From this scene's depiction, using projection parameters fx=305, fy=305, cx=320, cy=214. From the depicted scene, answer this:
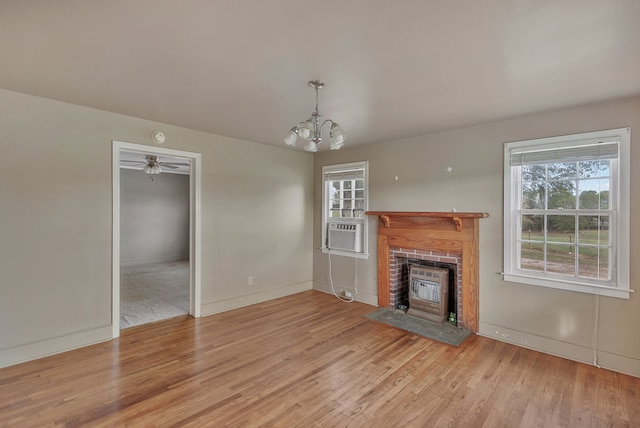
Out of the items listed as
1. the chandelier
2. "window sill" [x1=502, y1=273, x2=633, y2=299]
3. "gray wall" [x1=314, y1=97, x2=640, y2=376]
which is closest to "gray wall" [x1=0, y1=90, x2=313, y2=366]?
the chandelier

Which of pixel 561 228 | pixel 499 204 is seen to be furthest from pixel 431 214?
pixel 561 228

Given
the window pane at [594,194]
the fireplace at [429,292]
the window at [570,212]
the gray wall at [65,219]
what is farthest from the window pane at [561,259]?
the gray wall at [65,219]

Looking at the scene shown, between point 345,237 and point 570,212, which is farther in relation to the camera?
point 345,237

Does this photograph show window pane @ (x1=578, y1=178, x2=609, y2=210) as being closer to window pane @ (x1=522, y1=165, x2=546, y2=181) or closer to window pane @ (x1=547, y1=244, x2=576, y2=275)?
window pane @ (x1=522, y1=165, x2=546, y2=181)

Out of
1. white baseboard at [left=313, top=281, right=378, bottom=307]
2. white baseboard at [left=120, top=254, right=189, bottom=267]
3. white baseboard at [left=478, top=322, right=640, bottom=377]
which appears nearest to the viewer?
white baseboard at [left=478, top=322, right=640, bottom=377]

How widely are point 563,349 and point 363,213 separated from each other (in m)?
2.87

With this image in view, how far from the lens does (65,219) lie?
10.00ft

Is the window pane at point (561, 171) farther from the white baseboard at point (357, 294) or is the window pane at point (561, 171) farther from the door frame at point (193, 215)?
the door frame at point (193, 215)

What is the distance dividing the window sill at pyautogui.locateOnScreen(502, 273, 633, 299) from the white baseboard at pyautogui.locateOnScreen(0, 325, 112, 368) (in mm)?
4488

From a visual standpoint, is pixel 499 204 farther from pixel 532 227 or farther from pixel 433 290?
pixel 433 290

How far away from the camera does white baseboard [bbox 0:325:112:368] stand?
9.05 ft

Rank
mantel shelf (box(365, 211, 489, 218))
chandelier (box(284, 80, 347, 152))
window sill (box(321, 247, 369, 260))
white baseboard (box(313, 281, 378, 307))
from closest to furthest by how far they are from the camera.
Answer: chandelier (box(284, 80, 347, 152)) < mantel shelf (box(365, 211, 489, 218)) < white baseboard (box(313, 281, 378, 307)) < window sill (box(321, 247, 369, 260))

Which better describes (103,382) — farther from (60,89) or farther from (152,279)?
(152,279)

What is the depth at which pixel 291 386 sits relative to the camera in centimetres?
252
